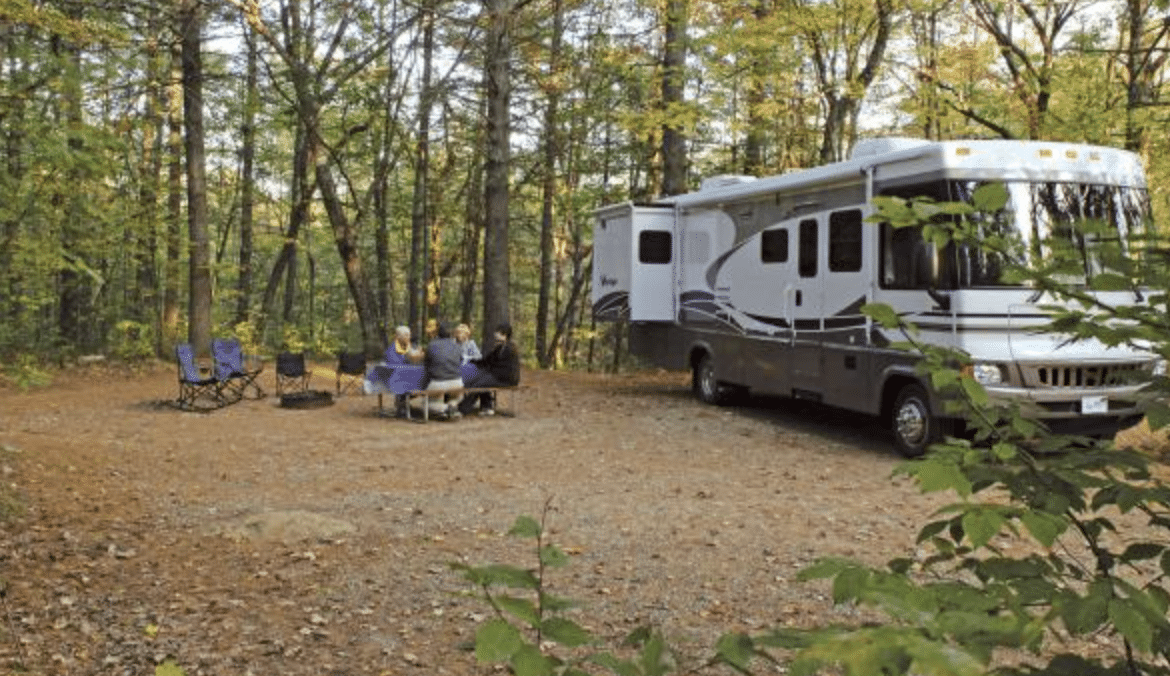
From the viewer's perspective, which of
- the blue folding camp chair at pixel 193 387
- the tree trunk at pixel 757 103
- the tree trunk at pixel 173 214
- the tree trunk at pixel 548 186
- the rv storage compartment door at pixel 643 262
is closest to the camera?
the blue folding camp chair at pixel 193 387

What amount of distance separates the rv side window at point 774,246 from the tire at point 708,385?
6.23 ft

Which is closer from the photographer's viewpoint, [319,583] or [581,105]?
[319,583]

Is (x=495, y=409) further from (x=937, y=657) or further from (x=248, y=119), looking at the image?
(x=248, y=119)

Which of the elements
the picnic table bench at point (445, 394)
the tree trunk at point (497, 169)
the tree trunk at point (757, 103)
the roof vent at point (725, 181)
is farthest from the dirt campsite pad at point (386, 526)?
the tree trunk at point (757, 103)

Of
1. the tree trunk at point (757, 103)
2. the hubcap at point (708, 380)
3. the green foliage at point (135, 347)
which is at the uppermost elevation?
the tree trunk at point (757, 103)

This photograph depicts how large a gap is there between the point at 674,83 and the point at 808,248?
7026 millimetres

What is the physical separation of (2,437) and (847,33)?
14710 millimetres

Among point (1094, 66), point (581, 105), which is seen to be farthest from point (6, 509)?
point (581, 105)

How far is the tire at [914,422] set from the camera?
8953 millimetres

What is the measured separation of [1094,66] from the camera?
13695mm

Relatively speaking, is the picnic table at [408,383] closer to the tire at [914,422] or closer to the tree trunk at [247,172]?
the tire at [914,422]

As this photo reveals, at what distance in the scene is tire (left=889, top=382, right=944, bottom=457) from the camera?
8.95 m

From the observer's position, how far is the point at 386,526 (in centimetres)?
676

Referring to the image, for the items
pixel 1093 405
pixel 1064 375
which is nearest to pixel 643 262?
→ pixel 1064 375
